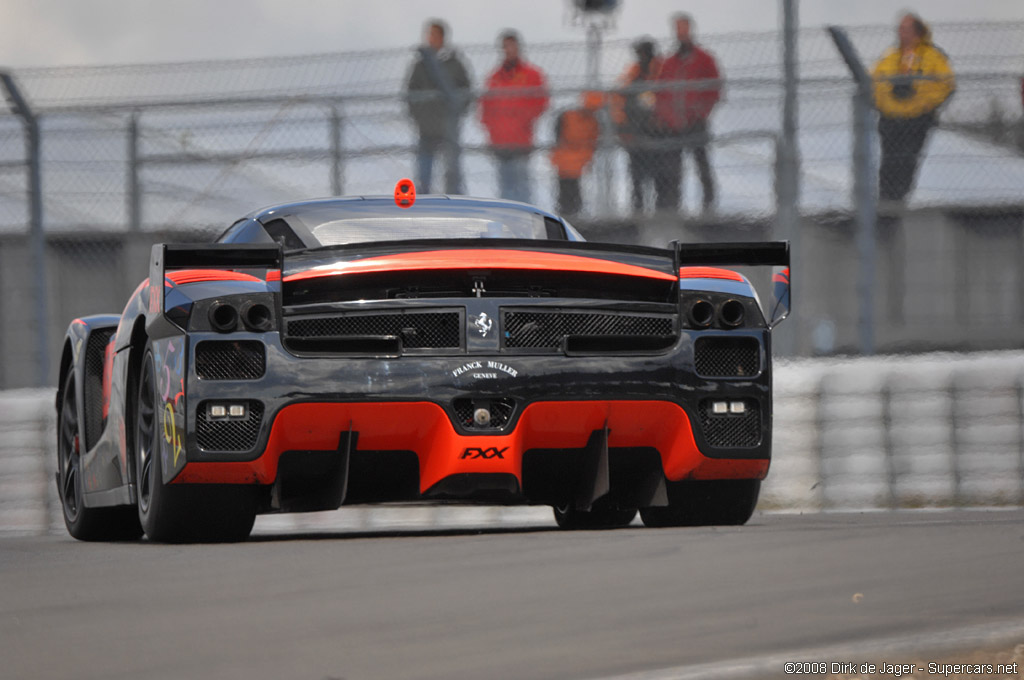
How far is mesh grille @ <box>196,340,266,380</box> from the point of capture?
5.82m

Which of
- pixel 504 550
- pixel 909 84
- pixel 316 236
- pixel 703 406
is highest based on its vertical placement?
pixel 909 84

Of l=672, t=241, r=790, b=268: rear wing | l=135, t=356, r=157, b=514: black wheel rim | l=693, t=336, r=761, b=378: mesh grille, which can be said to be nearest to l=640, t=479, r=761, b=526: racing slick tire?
l=693, t=336, r=761, b=378: mesh grille

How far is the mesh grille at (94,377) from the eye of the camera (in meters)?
7.17

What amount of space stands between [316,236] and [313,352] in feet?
3.02

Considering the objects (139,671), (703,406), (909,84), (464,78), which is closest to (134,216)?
(464,78)

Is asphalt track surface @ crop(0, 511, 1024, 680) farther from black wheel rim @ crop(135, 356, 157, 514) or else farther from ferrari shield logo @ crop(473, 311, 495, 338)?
ferrari shield logo @ crop(473, 311, 495, 338)

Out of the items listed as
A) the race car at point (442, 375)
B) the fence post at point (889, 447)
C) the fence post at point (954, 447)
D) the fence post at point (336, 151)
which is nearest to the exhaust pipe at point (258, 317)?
the race car at point (442, 375)

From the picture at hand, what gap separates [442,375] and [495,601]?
1457 millimetres

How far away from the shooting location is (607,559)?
5312mm

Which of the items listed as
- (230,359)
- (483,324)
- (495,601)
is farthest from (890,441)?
(495,601)

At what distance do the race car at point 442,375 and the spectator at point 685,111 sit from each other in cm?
458

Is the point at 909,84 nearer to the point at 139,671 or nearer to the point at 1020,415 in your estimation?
the point at 1020,415

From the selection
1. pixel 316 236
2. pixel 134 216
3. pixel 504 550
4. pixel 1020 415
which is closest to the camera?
pixel 504 550

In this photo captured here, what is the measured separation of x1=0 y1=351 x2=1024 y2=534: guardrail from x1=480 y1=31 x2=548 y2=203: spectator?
2.86m
